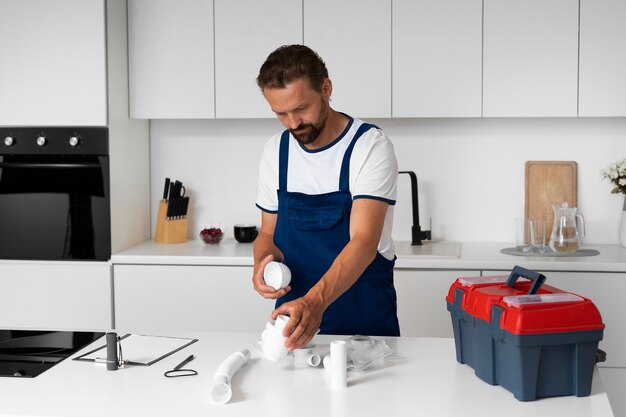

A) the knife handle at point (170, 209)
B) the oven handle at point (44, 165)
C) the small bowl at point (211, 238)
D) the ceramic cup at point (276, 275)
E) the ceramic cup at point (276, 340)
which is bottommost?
the ceramic cup at point (276, 340)

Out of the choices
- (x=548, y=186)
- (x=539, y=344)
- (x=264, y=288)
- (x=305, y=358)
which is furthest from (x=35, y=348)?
(x=548, y=186)

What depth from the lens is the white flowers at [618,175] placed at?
382 cm

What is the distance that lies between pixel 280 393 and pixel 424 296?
1798 millimetres

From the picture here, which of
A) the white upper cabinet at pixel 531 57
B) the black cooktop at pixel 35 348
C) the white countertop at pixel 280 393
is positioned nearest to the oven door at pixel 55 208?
the black cooktop at pixel 35 348

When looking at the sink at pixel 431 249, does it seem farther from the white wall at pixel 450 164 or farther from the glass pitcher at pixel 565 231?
the glass pitcher at pixel 565 231

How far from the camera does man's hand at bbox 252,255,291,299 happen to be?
223 cm

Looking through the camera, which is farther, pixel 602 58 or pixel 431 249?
pixel 431 249

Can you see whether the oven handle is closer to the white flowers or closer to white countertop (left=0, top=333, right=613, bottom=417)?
white countertop (left=0, top=333, right=613, bottom=417)

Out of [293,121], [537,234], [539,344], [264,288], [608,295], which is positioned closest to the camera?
[539,344]

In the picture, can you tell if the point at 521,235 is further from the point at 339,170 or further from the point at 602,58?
the point at 339,170

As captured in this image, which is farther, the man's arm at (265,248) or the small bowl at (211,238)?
the small bowl at (211,238)

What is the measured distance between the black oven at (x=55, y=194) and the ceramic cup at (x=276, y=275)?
174 cm

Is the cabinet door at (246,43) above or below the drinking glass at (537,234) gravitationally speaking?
above

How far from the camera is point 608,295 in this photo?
3.45 metres
